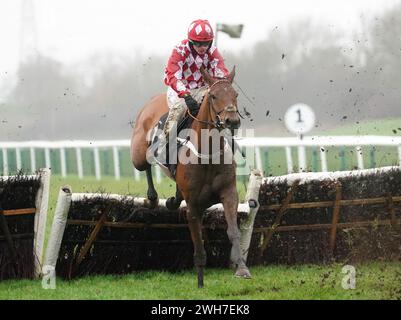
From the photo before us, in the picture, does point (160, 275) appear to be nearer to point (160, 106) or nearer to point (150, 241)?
point (150, 241)

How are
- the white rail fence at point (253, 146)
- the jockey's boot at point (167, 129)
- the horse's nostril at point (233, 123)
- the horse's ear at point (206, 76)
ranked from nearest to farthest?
the horse's nostril at point (233, 123), the horse's ear at point (206, 76), the jockey's boot at point (167, 129), the white rail fence at point (253, 146)

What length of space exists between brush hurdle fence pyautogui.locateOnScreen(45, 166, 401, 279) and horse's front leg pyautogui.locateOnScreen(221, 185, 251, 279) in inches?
24.4

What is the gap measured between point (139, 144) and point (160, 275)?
4.94 feet

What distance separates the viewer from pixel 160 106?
8.84m

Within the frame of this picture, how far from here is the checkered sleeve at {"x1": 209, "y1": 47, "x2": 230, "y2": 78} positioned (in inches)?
307

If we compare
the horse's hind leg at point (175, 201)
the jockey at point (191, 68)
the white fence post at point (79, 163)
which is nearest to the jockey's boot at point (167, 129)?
the jockey at point (191, 68)

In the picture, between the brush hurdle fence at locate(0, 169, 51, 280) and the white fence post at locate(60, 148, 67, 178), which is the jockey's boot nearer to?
the brush hurdle fence at locate(0, 169, 51, 280)

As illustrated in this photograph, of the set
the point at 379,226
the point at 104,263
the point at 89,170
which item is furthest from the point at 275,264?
the point at 89,170

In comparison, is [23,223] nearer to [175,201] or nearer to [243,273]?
[175,201]

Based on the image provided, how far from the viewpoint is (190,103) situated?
25.1 ft

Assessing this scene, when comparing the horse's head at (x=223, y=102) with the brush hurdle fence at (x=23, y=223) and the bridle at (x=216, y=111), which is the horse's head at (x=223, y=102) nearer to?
the bridle at (x=216, y=111)

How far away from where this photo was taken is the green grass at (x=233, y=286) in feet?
22.4

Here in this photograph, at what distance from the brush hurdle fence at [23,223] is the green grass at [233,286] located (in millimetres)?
137

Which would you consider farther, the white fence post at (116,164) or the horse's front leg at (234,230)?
the white fence post at (116,164)
